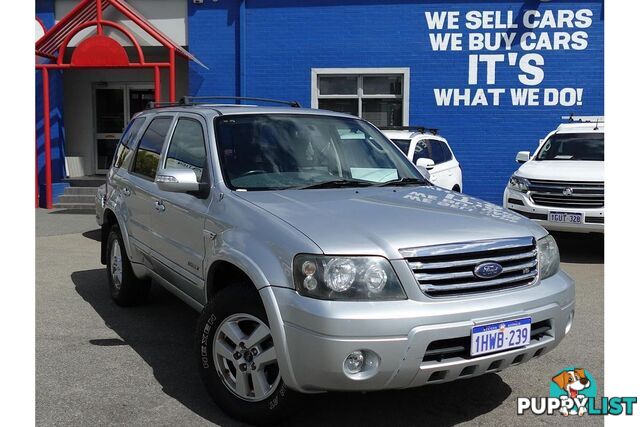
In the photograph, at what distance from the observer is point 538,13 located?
497 inches

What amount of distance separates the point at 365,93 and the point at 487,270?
1079 centimetres

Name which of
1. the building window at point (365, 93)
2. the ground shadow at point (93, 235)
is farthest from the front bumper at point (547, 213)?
the ground shadow at point (93, 235)

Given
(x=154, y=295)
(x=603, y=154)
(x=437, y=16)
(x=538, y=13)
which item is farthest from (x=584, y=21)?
(x=154, y=295)

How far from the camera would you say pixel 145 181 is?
16.7ft

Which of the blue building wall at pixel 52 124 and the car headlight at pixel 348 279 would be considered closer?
the car headlight at pixel 348 279

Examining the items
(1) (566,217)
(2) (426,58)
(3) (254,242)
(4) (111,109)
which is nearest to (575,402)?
(3) (254,242)

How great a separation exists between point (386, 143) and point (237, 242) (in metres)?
1.93

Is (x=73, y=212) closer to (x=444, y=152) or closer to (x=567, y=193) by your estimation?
(x=444, y=152)

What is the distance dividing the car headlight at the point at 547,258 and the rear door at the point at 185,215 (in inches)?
81.4

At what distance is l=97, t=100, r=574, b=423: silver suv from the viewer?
290cm

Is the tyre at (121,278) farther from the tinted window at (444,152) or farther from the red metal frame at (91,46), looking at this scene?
the red metal frame at (91,46)

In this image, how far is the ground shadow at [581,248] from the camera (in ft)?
27.8

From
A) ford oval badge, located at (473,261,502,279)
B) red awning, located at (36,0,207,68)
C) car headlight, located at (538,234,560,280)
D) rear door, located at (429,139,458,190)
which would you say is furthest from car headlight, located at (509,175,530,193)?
red awning, located at (36,0,207,68)

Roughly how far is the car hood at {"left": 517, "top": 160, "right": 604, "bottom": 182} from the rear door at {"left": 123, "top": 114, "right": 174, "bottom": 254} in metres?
5.65
